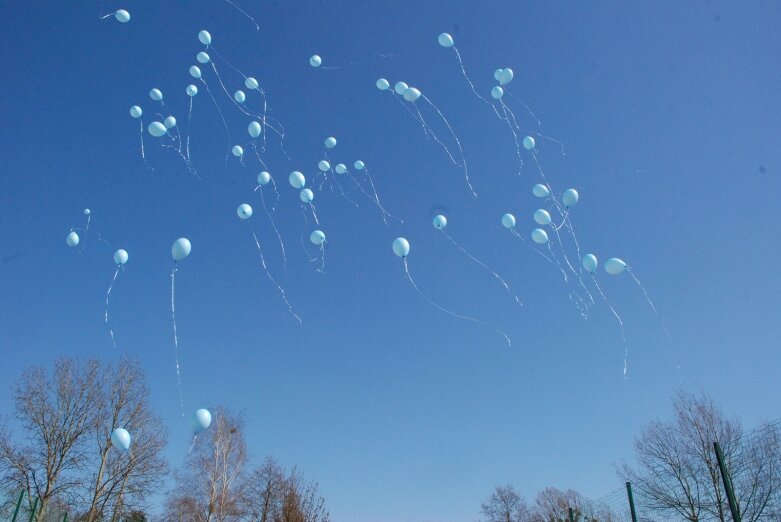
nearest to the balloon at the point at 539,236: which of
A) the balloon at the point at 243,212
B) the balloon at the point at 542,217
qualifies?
the balloon at the point at 542,217

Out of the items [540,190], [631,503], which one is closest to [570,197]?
[540,190]

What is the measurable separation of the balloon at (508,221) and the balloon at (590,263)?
1.22 metres

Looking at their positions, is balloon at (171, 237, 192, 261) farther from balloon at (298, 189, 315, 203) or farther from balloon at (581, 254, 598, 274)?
balloon at (581, 254, 598, 274)

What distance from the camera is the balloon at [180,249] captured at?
6.89m

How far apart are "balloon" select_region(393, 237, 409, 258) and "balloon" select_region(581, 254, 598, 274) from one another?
2650 mm

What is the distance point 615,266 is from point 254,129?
19.1ft

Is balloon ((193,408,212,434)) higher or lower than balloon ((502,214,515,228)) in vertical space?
lower

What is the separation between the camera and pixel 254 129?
8.18 meters

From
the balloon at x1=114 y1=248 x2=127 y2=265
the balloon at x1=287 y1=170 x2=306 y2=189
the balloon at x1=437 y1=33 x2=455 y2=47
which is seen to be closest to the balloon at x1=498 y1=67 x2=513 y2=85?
the balloon at x1=437 y1=33 x2=455 y2=47

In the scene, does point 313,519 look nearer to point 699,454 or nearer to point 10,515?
point 10,515

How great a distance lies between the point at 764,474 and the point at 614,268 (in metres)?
8.29

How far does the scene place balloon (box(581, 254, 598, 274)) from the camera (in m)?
7.66

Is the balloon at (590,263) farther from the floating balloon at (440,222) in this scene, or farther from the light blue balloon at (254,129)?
the light blue balloon at (254,129)

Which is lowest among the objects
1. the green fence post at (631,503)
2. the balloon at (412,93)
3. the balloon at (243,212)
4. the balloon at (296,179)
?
the green fence post at (631,503)
